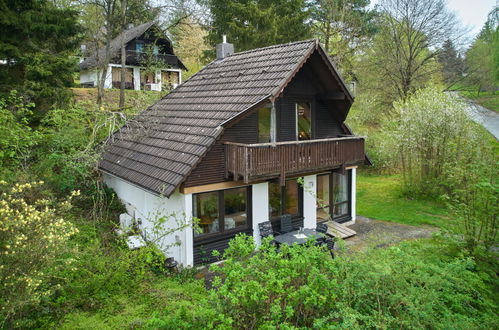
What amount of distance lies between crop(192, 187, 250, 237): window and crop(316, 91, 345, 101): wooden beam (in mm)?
4502

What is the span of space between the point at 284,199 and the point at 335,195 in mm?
2932

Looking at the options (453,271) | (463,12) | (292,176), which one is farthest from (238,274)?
(463,12)

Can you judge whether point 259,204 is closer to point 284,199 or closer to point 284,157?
point 284,199

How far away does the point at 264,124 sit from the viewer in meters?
11.8

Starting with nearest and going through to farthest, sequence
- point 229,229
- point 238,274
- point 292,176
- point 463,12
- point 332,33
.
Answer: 1. point 238,274
2. point 229,229
3. point 292,176
4. point 463,12
5. point 332,33

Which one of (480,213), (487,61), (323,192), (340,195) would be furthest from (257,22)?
(480,213)

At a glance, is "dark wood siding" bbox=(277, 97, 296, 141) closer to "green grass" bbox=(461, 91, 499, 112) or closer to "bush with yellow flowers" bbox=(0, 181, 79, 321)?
"bush with yellow flowers" bbox=(0, 181, 79, 321)

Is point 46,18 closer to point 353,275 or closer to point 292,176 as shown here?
point 292,176

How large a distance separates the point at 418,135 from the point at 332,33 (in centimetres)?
1377

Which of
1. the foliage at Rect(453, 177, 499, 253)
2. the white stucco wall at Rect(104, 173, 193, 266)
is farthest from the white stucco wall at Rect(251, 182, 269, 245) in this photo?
the foliage at Rect(453, 177, 499, 253)

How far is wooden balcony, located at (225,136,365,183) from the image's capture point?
32.5 feet

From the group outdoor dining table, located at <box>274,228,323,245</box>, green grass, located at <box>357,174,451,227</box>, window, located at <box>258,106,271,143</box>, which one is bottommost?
green grass, located at <box>357,174,451,227</box>

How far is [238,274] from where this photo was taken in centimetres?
518

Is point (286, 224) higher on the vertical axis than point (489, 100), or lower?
lower
